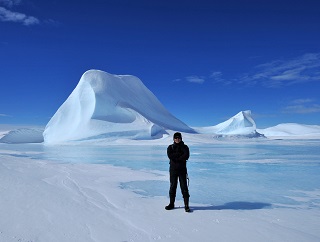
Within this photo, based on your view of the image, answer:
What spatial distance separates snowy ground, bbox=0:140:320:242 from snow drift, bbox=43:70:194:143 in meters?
26.8

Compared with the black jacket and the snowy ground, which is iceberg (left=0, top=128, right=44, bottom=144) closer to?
the snowy ground

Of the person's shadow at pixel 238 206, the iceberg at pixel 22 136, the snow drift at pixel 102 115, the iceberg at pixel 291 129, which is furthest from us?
the iceberg at pixel 291 129

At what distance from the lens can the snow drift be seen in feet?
106

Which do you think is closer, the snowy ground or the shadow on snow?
the snowy ground

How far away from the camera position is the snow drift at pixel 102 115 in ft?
106

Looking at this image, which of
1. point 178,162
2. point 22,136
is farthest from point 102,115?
point 178,162

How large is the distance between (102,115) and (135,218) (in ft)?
103

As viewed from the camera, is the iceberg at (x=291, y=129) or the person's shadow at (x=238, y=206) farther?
the iceberg at (x=291, y=129)

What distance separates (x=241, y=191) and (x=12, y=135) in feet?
143

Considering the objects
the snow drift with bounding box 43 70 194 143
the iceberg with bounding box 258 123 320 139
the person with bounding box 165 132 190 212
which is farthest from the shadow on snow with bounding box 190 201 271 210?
the iceberg with bounding box 258 123 320 139

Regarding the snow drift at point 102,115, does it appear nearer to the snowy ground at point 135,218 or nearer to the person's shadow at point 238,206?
the snowy ground at point 135,218

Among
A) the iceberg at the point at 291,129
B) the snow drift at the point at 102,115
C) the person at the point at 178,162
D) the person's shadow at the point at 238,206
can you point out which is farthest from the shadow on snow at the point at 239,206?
the iceberg at the point at 291,129

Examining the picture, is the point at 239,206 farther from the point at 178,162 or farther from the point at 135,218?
the point at 135,218

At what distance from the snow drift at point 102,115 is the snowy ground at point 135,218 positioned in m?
26.8
